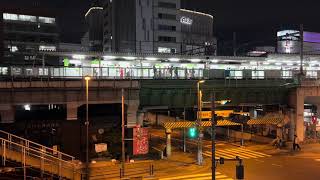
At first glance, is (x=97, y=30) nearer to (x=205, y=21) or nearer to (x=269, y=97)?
(x=205, y=21)

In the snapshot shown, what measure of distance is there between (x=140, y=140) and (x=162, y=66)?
27315mm

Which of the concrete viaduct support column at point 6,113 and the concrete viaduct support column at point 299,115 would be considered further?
the concrete viaduct support column at point 299,115

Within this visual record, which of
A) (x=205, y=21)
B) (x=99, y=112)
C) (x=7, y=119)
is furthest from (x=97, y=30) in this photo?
(x=7, y=119)

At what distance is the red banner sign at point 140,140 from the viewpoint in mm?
32719

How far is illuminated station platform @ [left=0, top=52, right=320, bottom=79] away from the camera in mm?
36969

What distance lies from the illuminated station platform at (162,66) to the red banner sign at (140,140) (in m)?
7.33

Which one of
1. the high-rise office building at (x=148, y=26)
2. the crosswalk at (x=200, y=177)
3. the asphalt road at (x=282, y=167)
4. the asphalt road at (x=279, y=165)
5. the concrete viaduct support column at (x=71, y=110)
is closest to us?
the crosswalk at (x=200, y=177)

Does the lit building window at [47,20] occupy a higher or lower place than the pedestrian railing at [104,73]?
higher

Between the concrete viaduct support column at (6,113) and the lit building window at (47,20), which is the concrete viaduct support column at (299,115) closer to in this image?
the concrete viaduct support column at (6,113)

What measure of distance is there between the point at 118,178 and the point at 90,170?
3.05 m

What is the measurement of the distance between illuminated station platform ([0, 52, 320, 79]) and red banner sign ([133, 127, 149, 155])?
289 inches

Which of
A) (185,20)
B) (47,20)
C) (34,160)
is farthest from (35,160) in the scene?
(185,20)

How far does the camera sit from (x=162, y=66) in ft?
194

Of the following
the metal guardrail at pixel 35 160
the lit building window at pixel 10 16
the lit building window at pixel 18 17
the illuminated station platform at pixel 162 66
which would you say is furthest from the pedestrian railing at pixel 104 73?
the lit building window at pixel 10 16
